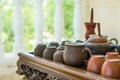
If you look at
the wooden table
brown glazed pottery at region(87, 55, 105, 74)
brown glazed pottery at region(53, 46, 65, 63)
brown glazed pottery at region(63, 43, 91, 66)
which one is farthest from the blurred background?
brown glazed pottery at region(87, 55, 105, 74)

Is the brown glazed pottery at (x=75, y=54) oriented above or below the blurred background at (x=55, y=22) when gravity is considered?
below

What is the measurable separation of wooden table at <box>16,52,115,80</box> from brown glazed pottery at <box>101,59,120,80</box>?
0.12 feet

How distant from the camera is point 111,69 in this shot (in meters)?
1.08

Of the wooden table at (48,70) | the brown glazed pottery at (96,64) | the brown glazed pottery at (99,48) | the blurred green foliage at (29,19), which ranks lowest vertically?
the wooden table at (48,70)

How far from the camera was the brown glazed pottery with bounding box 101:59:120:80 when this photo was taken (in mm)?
1073

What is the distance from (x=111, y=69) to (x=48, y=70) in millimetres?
384

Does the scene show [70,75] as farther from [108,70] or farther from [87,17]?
[87,17]

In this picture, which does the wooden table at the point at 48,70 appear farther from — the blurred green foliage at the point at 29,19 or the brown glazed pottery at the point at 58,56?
the blurred green foliage at the point at 29,19

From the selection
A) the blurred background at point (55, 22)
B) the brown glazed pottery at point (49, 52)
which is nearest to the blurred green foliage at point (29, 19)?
the blurred background at point (55, 22)

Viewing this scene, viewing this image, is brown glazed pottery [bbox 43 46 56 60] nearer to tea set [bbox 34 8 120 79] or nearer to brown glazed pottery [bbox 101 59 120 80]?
tea set [bbox 34 8 120 79]

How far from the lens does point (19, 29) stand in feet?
7.69

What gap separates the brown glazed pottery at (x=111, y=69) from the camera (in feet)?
3.52

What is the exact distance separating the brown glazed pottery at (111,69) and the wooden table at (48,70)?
4 cm

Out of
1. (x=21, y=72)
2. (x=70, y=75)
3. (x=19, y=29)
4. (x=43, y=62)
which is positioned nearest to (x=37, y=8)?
(x=19, y=29)
